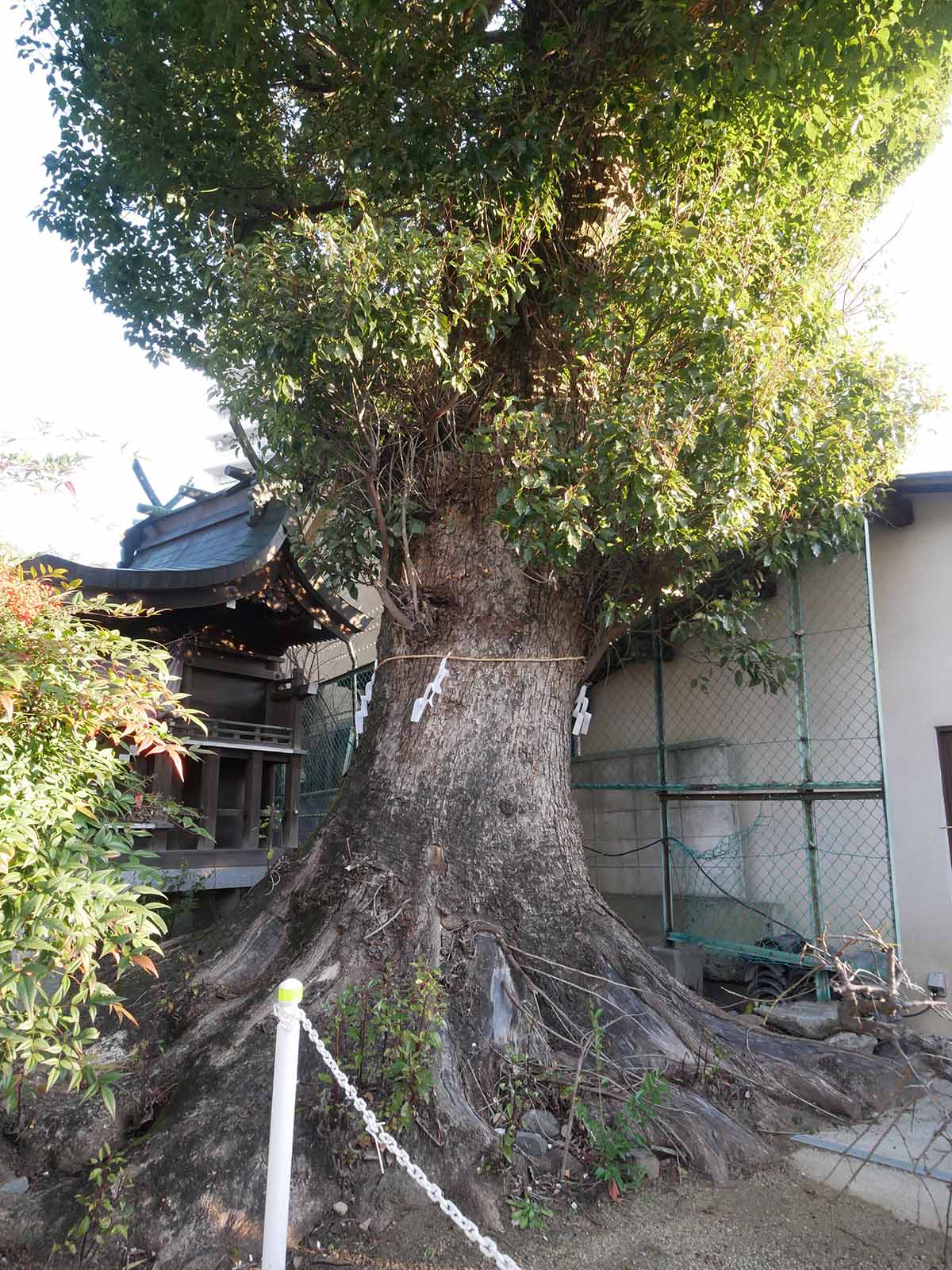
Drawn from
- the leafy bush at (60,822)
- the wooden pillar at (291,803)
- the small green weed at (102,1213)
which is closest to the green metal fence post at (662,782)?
the wooden pillar at (291,803)

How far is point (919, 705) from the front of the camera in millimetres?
6172

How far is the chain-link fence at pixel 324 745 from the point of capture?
11.6 metres

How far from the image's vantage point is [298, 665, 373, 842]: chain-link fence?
38.1 feet

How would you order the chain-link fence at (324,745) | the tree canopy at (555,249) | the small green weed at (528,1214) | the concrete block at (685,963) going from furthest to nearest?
1. the chain-link fence at (324,745)
2. the concrete block at (685,963)
3. the tree canopy at (555,249)
4. the small green weed at (528,1214)

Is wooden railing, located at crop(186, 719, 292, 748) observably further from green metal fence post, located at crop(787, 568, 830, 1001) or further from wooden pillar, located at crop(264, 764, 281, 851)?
green metal fence post, located at crop(787, 568, 830, 1001)

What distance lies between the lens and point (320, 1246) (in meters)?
3.01

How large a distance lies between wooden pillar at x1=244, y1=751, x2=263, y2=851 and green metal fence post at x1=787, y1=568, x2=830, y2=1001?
16.6ft

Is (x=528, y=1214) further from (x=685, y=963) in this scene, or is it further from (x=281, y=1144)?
(x=685, y=963)

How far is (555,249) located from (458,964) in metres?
4.26

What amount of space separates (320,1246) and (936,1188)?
2.54m

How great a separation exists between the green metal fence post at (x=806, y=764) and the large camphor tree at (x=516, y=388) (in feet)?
2.05

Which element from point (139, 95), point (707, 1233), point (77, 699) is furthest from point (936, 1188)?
point (139, 95)

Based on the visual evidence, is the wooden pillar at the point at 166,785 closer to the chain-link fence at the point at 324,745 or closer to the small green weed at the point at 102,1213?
the chain-link fence at the point at 324,745

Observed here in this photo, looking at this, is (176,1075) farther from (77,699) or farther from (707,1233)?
(707,1233)
